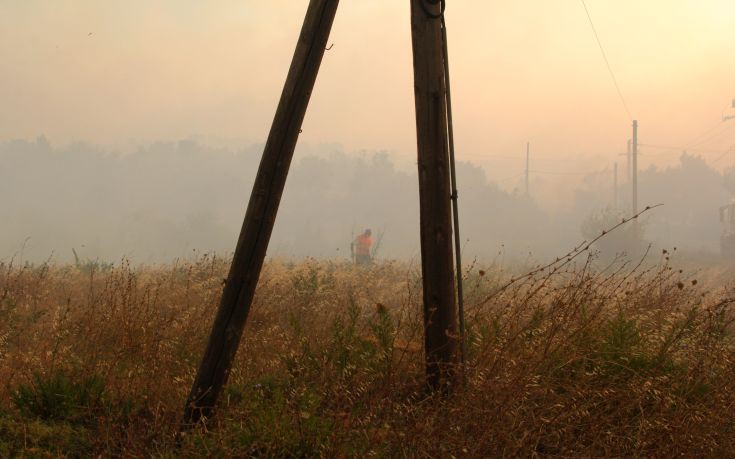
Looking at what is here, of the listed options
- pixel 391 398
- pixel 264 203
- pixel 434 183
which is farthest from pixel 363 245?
pixel 264 203

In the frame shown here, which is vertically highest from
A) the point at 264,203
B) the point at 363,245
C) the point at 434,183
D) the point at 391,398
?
the point at 434,183

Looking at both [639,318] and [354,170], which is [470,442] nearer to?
[639,318]

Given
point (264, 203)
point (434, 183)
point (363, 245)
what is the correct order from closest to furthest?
point (264, 203) < point (434, 183) < point (363, 245)

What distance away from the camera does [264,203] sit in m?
3.41

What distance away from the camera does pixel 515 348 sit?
13.4 ft

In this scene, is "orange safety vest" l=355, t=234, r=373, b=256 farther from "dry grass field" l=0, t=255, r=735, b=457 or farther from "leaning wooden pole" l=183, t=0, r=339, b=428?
"leaning wooden pole" l=183, t=0, r=339, b=428

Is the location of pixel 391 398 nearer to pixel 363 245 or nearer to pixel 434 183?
pixel 434 183

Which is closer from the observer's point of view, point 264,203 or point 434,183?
point 264,203

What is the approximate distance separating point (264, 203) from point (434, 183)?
1108 millimetres

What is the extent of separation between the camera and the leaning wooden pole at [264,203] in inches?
134

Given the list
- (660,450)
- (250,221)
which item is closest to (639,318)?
(660,450)

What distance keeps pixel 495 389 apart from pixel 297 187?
8647 centimetres

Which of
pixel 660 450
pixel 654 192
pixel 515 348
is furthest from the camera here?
pixel 654 192

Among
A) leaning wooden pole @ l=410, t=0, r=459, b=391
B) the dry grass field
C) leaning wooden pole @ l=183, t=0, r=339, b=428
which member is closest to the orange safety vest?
the dry grass field
